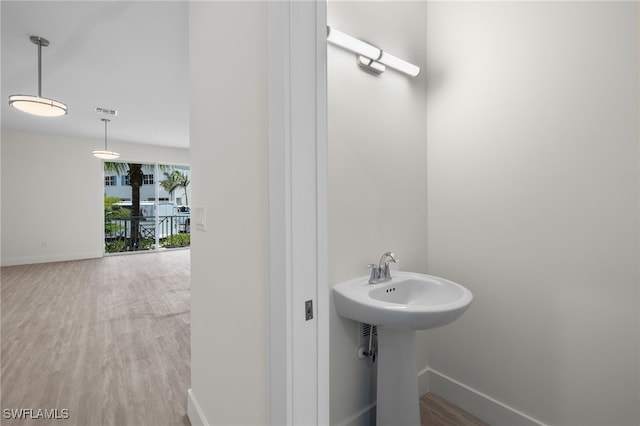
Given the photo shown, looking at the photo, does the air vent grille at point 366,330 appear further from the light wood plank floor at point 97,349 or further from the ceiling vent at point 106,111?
the ceiling vent at point 106,111

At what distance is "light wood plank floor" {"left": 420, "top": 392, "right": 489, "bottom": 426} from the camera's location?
5.54 ft

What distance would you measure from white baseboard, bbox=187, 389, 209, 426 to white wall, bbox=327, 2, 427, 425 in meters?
0.61

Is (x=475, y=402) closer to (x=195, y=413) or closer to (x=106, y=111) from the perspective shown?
(x=195, y=413)

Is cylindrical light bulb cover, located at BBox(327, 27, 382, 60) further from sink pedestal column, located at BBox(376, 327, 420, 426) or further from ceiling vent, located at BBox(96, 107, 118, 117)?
ceiling vent, located at BBox(96, 107, 118, 117)

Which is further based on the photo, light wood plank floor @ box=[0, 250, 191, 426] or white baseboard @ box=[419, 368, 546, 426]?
light wood plank floor @ box=[0, 250, 191, 426]

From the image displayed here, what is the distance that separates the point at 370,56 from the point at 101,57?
2.67 meters

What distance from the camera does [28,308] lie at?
11.1 feet

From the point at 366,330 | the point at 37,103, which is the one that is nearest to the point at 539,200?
the point at 366,330

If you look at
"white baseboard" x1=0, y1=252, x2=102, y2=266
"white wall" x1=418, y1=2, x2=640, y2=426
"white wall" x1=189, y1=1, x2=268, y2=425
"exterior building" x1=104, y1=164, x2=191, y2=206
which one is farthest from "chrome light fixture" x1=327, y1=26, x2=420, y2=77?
"white baseboard" x1=0, y1=252, x2=102, y2=266

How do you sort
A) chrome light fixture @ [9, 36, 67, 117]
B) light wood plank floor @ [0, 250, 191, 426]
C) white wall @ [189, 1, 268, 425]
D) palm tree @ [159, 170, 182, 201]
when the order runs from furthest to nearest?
1. palm tree @ [159, 170, 182, 201]
2. chrome light fixture @ [9, 36, 67, 117]
3. light wood plank floor @ [0, 250, 191, 426]
4. white wall @ [189, 1, 268, 425]

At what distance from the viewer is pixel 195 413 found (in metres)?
1.56

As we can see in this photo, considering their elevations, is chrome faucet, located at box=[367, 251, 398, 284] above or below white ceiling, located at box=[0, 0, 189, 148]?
below

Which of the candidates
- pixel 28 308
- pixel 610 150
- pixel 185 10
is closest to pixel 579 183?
pixel 610 150

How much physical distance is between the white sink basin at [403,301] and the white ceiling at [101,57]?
2.24 m
